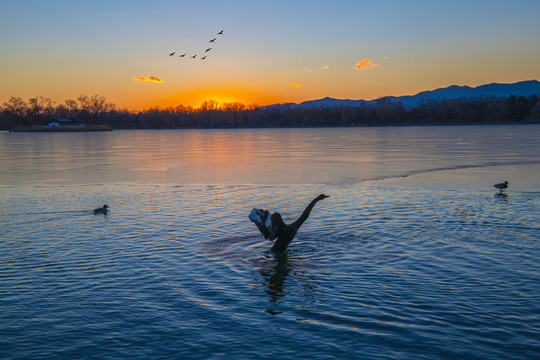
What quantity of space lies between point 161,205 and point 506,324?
13.8 metres

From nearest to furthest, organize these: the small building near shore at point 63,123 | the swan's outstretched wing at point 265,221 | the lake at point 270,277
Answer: the lake at point 270,277
the swan's outstretched wing at point 265,221
the small building near shore at point 63,123

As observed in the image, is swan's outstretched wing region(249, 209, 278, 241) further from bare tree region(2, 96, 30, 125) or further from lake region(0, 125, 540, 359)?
bare tree region(2, 96, 30, 125)

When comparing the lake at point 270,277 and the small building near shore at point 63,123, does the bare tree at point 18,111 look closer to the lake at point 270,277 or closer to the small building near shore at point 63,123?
the small building near shore at point 63,123

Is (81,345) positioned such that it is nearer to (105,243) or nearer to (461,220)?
(105,243)

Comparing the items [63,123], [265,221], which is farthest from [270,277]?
[63,123]

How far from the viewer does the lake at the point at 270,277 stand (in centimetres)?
733

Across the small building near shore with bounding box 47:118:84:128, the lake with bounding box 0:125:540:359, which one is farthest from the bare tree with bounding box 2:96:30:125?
the lake with bounding box 0:125:540:359

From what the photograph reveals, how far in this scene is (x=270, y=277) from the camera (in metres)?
10.5

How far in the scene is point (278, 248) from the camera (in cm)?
1224

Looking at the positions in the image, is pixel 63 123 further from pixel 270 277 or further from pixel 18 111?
pixel 270 277

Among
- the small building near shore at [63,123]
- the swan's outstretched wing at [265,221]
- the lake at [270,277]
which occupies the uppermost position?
the small building near shore at [63,123]

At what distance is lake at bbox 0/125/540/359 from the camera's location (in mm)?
7328

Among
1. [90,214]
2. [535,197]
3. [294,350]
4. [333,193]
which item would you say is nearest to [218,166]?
[333,193]

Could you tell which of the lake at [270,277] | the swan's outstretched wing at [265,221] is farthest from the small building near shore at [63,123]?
the swan's outstretched wing at [265,221]
